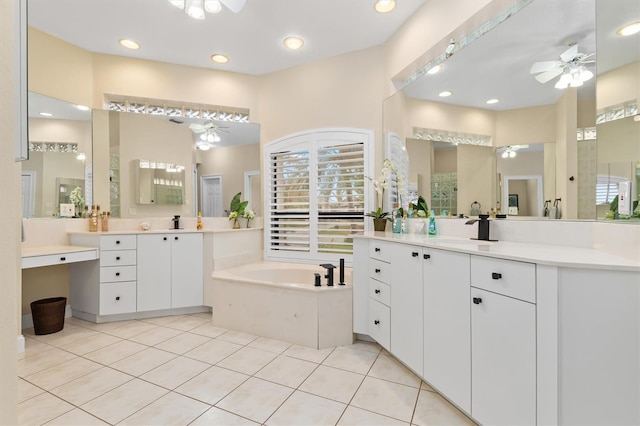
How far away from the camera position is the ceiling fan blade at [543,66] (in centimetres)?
165

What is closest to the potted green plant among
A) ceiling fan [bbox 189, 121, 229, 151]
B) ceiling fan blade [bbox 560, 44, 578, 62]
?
ceiling fan [bbox 189, 121, 229, 151]

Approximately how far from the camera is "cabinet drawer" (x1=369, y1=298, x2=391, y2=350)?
2183 millimetres

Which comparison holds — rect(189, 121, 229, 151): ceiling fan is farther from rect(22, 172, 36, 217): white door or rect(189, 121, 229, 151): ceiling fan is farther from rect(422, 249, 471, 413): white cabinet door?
rect(422, 249, 471, 413): white cabinet door

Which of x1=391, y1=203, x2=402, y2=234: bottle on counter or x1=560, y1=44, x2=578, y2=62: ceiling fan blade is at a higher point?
x1=560, y1=44, x2=578, y2=62: ceiling fan blade

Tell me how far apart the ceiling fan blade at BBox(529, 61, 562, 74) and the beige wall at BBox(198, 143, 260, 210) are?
3.02m

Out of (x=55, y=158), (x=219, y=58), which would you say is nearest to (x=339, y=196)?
(x=219, y=58)

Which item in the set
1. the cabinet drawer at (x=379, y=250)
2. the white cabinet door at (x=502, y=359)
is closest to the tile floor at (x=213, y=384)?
the white cabinet door at (x=502, y=359)

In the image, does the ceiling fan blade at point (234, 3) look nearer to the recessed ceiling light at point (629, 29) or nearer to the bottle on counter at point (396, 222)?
the bottle on counter at point (396, 222)

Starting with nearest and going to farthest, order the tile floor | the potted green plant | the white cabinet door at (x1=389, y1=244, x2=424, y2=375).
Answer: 1. the tile floor
2. the white cabinet door at (x1=389, y1=244, x2=424, y2=375)
3. the potted green plant

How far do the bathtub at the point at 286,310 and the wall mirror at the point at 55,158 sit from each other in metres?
1.88

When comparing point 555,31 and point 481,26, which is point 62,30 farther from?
point 555,31

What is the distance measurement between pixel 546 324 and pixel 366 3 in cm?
273

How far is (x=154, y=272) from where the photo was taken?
10.3 feet

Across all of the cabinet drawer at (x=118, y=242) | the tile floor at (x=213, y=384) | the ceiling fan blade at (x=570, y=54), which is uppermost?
the ceiling fan blade at (x=570, y=54)
